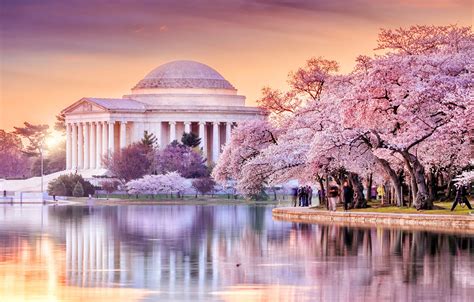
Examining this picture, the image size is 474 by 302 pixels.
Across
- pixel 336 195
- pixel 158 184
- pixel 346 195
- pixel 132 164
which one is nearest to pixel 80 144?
pixel 132 164

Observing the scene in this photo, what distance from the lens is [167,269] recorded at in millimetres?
30922

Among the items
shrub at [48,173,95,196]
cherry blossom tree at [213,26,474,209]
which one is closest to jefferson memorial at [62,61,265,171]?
shrub at [48,173,95,196]

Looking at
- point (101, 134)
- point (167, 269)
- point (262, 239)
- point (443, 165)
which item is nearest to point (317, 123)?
point (443, 165)

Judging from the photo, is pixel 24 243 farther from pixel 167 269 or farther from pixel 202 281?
pixel 202 281

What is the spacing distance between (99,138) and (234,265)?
162675mm

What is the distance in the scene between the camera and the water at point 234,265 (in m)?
25.8

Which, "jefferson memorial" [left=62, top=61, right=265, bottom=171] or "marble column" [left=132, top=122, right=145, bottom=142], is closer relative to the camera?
"jefferson memorial" [left=62, top=61, right=265, bottom=171]

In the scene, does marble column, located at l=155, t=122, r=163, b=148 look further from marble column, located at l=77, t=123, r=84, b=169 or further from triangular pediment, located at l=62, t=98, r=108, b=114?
marble column, located at l=77, t=123, r=84, b=169

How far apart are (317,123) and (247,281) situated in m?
45.8

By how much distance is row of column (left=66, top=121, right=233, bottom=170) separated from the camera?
19200 centimetres

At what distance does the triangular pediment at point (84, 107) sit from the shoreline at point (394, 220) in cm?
12478

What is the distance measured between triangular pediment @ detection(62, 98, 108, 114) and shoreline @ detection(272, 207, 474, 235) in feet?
409

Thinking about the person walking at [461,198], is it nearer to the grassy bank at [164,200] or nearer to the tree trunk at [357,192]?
the tree trunk at [357,192]

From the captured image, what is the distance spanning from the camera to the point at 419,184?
62.7 meters
